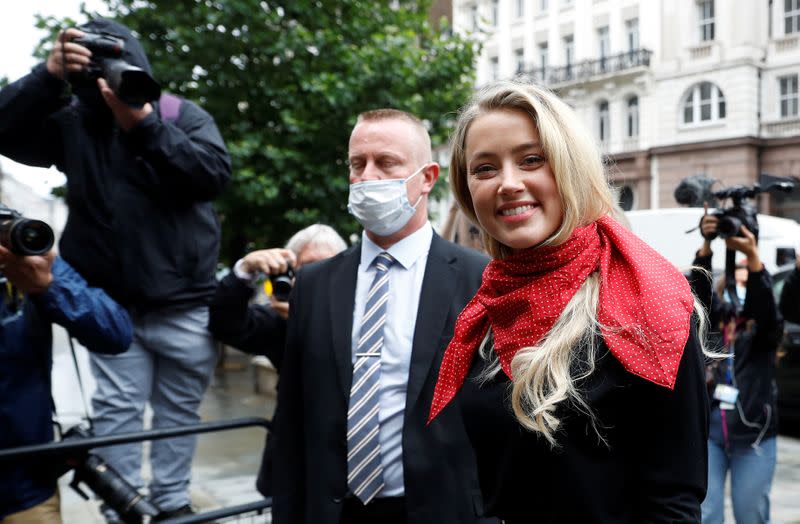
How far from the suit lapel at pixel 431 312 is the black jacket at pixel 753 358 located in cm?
172

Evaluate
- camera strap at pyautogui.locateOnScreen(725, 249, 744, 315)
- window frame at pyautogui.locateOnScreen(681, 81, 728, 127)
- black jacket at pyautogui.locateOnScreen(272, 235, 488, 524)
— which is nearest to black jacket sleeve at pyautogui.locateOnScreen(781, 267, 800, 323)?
camera strap at pyautogui.locateOnScreen(725, 249, 744, 315)

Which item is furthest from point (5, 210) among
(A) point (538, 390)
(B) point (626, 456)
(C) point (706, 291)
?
(C) point (706, 291)

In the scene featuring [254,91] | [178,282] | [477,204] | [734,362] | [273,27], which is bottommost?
[734,362]

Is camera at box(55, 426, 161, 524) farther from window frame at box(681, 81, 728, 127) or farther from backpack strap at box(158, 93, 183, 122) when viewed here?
window frame at box(681, 81, 728, 127)

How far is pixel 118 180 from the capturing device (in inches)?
120

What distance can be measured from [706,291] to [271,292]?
183cm

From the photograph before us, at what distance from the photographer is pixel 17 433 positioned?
241 cm

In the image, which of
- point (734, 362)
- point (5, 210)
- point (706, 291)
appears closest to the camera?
point (5, 210)

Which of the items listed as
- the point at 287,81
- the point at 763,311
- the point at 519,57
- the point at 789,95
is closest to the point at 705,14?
the point at 789,95

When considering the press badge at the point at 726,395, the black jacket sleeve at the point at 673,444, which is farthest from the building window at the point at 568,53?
the black jacket sleeve at the point at 673,444

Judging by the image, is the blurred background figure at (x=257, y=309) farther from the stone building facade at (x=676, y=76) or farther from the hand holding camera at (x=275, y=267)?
the stone building facade at (x=676, y=76)

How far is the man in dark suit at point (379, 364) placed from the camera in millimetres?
2281

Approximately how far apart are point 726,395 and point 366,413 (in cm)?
234

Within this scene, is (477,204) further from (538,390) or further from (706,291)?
(706,291)
